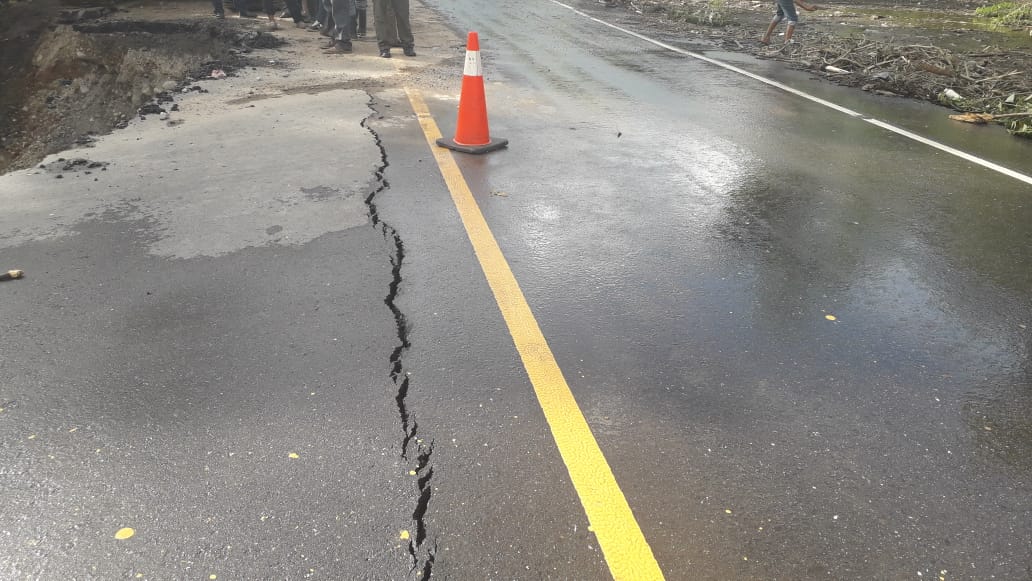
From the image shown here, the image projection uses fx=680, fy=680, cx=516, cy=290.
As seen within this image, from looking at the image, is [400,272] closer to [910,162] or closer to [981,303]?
[981,303]

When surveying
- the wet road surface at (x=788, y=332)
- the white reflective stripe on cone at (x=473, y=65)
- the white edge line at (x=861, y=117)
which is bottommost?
the wet road surface at (x=788, y=332)

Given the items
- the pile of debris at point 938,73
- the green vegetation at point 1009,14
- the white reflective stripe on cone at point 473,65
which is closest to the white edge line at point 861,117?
the pile of debris at point 938,73

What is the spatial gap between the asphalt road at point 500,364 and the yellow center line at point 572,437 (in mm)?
44

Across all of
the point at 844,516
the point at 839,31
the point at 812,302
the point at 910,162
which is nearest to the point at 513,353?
the point at 844,516

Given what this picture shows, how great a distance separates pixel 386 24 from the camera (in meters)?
10.6

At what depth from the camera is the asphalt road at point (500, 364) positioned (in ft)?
7.15

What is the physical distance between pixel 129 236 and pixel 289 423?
7.75 feet

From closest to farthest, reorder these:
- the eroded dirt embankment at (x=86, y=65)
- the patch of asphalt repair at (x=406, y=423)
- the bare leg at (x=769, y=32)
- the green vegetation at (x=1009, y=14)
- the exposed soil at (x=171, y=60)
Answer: the patch of asphalt repair at (x=406, y=423) < the eroded dirt embankment at (x=86, y=65) < the exposed soil at (x=171, y=60) < the bare leg at (x=769, y=32) < the green vegetation at (x=1009, y=14)

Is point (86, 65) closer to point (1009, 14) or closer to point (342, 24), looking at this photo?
point (342, 24)

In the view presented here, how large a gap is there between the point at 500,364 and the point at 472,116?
143 inches

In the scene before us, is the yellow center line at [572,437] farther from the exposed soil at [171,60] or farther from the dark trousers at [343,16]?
the dark trousers at [343,16]

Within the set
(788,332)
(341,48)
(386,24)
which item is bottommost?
(341,48)

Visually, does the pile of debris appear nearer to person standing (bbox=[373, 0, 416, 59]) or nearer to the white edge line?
the white edge line

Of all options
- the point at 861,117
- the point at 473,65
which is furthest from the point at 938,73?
the point at 473,65
